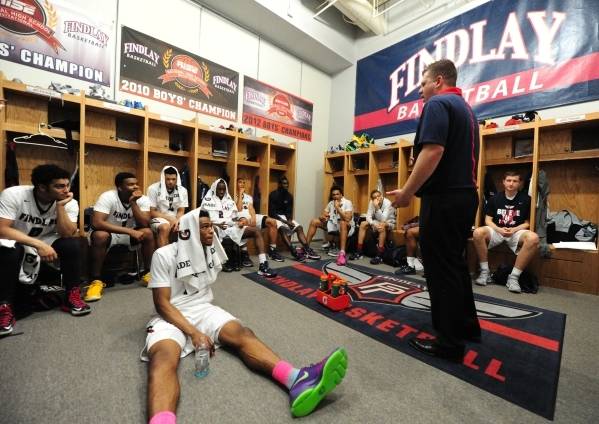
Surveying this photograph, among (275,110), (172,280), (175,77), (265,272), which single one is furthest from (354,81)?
(172,280)

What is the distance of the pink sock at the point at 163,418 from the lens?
0.83m

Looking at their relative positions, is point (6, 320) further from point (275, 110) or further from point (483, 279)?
point (275, 110)

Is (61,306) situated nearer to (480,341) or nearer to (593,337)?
(480,341)

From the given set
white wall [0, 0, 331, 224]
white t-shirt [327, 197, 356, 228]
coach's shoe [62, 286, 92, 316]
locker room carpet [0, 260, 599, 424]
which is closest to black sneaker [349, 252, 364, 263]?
white t-shirt [327, 197, 356, 228]

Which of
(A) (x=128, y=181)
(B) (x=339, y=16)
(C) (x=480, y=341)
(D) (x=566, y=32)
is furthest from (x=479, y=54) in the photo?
(A) (x=128, y=181)

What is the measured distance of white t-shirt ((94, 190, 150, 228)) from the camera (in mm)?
2391

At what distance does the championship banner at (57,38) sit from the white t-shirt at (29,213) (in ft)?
5.99

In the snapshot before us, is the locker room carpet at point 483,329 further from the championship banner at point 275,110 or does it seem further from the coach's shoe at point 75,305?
the championship banner at point 275,110

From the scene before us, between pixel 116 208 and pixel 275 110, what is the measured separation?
325 centimetres

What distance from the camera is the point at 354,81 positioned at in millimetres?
5391

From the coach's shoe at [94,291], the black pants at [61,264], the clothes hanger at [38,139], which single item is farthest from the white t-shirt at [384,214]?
the clothes hanger at [38,139]

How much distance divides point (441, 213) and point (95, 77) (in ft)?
12.6

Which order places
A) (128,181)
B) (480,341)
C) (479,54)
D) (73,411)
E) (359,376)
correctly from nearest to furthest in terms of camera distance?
1. (73,411)
2. (359,376)
3. (480,341)
4. (128,181)
5. (479,54)

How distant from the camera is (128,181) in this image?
8.12ft
